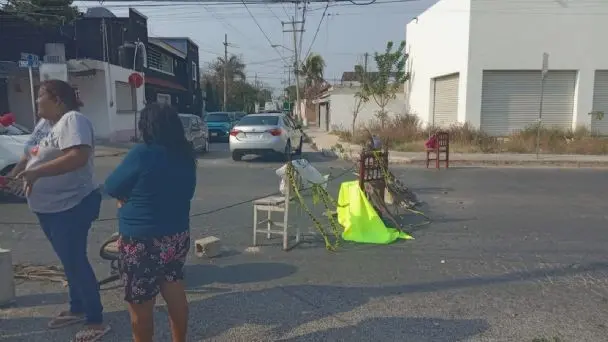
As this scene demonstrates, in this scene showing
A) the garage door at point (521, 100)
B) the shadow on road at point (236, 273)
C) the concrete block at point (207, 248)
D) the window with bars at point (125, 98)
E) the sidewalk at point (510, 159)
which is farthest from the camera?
the window with bars at point (125, 98)

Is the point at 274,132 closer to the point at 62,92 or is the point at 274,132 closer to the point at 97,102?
A: the point at 97,102

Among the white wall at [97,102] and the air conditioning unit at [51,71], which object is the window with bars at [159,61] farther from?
the air conditioning unit at [51,71]

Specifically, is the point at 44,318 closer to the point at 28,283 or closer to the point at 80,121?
the point at 28,283

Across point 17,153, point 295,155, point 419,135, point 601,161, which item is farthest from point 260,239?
point 419,135

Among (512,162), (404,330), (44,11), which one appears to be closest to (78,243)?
(404,330)

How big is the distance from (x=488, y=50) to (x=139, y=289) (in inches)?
762

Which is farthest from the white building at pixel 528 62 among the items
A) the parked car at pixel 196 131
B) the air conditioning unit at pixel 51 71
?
the air conditioning unit at pixel 51 71

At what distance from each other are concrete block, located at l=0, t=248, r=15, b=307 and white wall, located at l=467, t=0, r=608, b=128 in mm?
18497

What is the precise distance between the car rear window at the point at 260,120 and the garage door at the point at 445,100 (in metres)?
9.58

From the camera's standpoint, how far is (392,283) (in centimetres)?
487

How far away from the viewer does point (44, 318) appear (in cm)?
401

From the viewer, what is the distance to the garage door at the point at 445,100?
862 inches

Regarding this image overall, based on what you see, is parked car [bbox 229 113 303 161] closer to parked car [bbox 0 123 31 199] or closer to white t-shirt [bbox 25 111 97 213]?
parked car [bbox 0 123 31 199]

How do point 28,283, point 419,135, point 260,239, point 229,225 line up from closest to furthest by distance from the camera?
1. point 28,283
2. point 260,239
3. point 229,225
4. point 419,135
